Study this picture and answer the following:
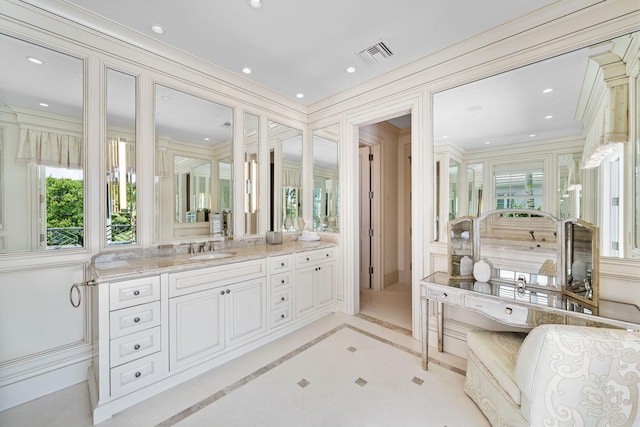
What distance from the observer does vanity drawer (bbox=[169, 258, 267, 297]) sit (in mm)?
1985

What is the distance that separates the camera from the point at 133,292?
1767 mm

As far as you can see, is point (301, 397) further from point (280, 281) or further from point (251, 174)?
point (251, 174)

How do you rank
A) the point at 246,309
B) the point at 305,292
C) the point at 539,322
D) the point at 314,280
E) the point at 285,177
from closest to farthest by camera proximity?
the point at 539,322 → the point at 246,309 → the point at 305,292 → the point at 314,280 → the point at 285,177

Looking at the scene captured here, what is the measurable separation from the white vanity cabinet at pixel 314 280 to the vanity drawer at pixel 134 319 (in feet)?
4.69

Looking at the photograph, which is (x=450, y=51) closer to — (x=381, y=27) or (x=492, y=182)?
(x=381, y=27)

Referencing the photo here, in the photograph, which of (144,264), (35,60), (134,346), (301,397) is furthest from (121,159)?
(301,397)

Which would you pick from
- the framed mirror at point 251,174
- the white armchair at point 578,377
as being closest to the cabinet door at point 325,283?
the framed mirror at point 251,174

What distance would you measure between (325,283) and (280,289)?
2.50ft

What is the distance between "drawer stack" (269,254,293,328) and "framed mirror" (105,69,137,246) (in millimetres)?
1351

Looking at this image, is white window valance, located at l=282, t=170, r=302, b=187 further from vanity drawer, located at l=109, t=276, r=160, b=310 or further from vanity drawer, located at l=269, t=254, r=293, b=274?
vanity drawer, located at l=109, t=276, r=160, b=310

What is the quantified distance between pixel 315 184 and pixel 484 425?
3.06 m

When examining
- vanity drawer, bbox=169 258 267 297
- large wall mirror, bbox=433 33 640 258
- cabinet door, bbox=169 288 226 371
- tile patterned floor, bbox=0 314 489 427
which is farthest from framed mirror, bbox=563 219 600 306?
cabinet door, bbox=169 288 226 371

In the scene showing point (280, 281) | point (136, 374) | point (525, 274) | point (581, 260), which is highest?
point (581, 260)

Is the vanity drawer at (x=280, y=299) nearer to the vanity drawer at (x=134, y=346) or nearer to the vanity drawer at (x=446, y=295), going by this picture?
the vanity drawer at (x=134, y=346)
